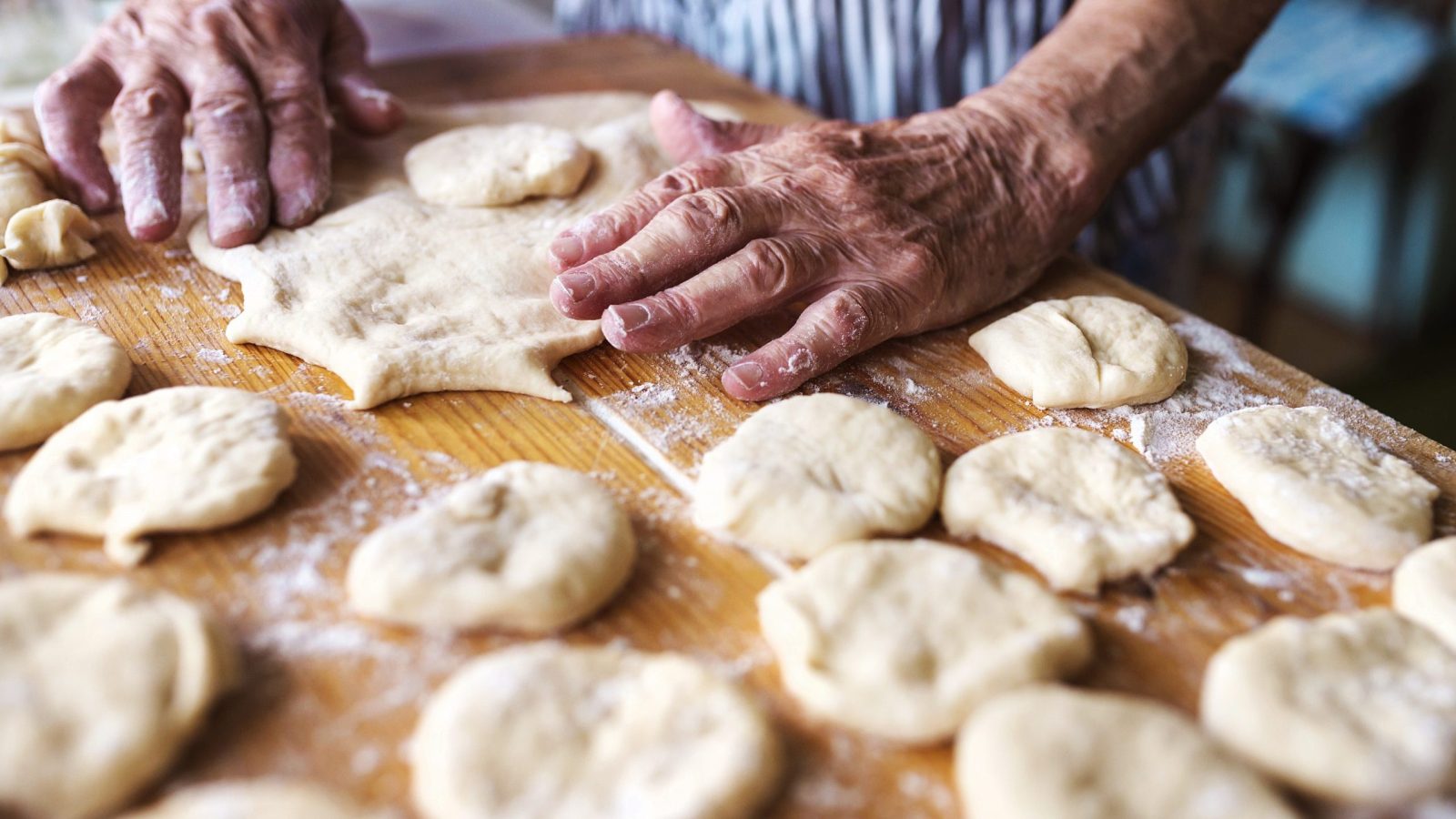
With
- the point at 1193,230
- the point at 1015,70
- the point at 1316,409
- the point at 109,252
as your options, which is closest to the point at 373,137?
the point at 109,252

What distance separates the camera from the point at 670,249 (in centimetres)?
166

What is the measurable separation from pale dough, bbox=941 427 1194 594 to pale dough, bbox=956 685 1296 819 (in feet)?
0.85

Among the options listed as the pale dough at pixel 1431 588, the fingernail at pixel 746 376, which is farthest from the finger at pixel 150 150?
the pale dough at pixel 1431 588

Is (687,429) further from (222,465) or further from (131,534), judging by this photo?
(131,534)

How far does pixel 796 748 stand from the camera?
111 centimetres

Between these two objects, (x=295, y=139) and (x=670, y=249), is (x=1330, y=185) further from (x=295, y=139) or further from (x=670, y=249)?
(x=295, y=139)

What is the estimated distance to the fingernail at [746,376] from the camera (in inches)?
63.2

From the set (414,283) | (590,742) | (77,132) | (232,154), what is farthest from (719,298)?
(77,132)

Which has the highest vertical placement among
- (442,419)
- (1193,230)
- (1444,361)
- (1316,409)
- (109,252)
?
(109,252)

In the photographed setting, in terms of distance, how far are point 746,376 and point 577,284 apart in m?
0.30

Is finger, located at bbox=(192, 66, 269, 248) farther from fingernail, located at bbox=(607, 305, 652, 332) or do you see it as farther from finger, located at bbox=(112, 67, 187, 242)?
fingernail, located at bbox=(607, 305, 652, 332)

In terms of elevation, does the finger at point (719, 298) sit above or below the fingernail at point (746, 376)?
above

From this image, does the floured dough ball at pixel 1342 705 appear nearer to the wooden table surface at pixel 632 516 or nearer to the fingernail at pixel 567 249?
the wooden table surface at pixel 632 516

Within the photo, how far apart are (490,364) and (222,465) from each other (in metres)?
0.41
